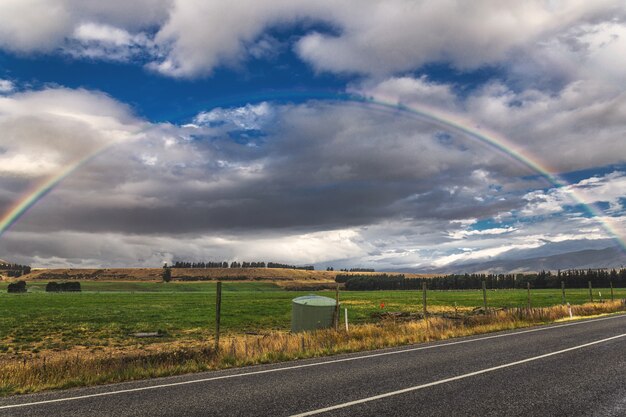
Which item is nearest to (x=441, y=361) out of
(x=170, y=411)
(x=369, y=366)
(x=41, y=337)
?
(x=369, y=366)

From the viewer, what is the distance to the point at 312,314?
64.9 feet

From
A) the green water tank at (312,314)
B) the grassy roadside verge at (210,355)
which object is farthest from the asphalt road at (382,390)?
the green water tank at (312,314)

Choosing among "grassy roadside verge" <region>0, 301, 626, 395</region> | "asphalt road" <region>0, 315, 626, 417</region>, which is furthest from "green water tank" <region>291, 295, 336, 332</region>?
"asphalt road" <region>0, 315, 626, 417</region>

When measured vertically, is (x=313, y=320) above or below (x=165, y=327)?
above

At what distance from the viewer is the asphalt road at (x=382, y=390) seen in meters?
7.24

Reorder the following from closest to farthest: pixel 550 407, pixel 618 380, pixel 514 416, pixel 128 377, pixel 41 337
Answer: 1. pixel 514 416
2. pixel 550 407
3. pixel 618 380
4. pixel 128 377
5. pixel 41 337

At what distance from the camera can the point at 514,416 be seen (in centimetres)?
673

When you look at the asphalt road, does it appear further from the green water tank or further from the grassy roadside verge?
the green water tank

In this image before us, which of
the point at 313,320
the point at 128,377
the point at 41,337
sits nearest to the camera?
the point at 128,377

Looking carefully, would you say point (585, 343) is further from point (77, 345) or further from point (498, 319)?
point (77, 345)

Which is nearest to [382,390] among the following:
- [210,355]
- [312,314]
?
[210,355]

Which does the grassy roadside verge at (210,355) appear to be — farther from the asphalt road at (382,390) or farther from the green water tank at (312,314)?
the green water tank at (312,314)

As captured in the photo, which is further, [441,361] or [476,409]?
[441,361]

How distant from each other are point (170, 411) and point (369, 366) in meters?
5.77
